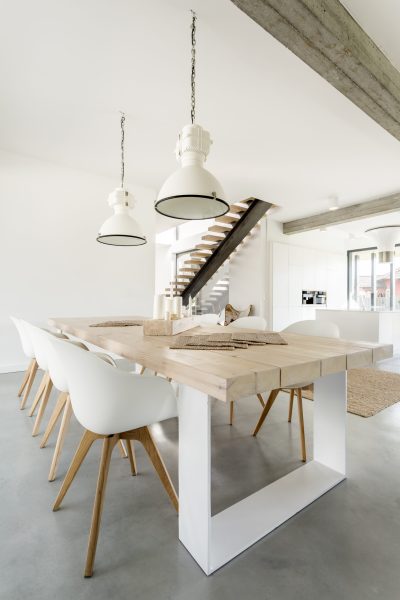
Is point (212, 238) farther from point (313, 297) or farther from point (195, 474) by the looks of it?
point (195, 474)

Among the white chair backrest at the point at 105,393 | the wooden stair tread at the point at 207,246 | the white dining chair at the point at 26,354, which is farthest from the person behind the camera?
the wooden stair tread at the point at 207,246

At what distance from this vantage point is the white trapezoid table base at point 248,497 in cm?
109

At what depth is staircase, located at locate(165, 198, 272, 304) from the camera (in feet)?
18.4

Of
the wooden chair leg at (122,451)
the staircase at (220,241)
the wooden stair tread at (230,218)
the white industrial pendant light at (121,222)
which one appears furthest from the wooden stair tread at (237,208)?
the wooden chair leg at (122,451)

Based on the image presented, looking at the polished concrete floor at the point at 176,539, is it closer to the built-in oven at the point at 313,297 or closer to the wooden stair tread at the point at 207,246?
the wooden stair tread at the point at 207,246

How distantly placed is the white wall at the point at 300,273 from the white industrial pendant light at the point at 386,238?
156 centimetres

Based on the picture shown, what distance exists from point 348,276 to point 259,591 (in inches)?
317

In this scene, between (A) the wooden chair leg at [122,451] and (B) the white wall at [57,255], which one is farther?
(B) the white wall at [57,255]

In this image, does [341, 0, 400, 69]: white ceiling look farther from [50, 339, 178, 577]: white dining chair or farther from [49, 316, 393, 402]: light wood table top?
[50, 339, 178, 577]: white dining chair

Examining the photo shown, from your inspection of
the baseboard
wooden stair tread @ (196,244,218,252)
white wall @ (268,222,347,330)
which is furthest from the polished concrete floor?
wooden stair tread @ (196,244,218,252)

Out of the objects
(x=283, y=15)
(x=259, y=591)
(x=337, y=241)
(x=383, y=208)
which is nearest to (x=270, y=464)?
(x=259, y=591)

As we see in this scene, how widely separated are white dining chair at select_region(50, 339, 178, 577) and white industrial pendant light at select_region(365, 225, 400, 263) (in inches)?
221

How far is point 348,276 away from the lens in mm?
8031

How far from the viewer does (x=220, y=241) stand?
618 cm
